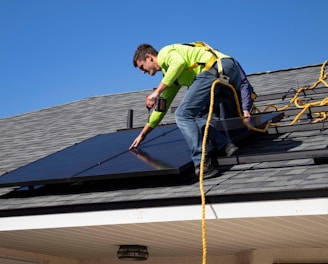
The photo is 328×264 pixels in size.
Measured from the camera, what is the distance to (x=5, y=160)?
9258mm

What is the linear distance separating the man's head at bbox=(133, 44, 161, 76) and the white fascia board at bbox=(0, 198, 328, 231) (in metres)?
1.50

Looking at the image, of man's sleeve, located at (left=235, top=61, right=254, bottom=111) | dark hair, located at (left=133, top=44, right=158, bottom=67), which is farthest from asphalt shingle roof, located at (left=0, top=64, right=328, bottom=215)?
dark hair, located at (left=133, top=44, right=158, bottom=67)

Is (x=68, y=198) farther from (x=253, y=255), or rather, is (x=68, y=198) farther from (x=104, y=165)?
(x=253, y=255)

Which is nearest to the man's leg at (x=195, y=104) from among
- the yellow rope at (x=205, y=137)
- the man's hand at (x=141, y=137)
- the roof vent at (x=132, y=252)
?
the yellow rope at (x=205, y=137)

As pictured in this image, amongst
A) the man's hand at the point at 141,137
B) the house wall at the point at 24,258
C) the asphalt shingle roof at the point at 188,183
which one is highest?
the man's hand at the point at 141,137

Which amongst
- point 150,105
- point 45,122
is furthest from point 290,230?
point 45,122

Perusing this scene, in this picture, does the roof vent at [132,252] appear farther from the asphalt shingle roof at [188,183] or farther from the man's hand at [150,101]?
the man's hand at [150,101]

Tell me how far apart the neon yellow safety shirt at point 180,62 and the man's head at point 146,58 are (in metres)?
0.08

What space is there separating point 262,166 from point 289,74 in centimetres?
604

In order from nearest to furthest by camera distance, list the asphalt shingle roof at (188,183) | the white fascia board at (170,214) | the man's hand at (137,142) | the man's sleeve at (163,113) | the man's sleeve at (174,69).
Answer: the white fascia board at (170,214) < the asphalt shingle roof at (188,183) < the man's sleeve at (174,69) < the man's sleeve at (163,113) < the man's hand at (137,142)

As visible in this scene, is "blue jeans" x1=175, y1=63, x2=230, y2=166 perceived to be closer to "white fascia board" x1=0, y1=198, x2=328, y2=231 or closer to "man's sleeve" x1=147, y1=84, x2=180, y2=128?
"man's sleeve" x1=147, y1=84, x2=180, y2=128

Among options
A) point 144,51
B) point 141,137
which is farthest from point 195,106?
point 141,137

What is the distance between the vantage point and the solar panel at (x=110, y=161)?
5838mm

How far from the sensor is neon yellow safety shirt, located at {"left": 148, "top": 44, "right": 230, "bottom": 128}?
5.82m
